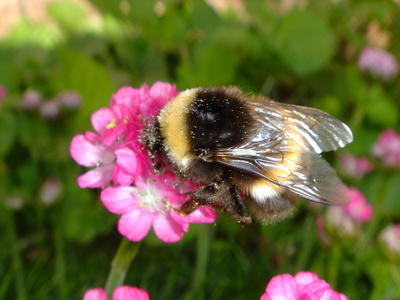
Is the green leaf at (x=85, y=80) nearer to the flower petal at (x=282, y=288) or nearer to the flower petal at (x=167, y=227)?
the flower petal at (x=167, y=227)

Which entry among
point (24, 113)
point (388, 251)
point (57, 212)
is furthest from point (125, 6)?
point (388, 251)

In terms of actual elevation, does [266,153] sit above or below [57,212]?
above

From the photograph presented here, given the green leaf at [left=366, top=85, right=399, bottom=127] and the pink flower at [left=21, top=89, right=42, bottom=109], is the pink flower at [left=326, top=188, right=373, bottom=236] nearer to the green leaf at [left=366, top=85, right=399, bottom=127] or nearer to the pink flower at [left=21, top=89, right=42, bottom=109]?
the green leaf at [left=366, top=85, right=399, bottom=127]

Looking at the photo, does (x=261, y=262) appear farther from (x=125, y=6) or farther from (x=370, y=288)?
(x=125, y=6)

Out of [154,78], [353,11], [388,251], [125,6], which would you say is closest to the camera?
[388,251]

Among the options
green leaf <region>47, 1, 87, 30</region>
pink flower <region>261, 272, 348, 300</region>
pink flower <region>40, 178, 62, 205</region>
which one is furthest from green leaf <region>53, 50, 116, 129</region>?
pink flower <region>261, 272, 348, 300</region>

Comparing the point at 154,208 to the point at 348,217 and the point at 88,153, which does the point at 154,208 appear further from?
the point at 348,217

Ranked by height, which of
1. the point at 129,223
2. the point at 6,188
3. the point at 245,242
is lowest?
the point at 245,242
